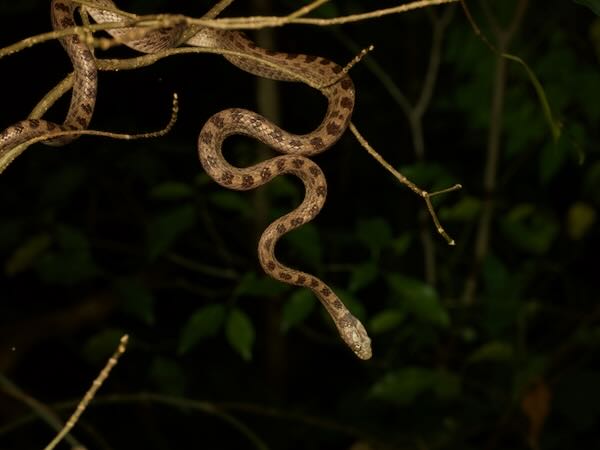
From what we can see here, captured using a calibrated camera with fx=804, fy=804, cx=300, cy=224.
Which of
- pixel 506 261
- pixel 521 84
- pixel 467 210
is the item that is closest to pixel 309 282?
pixel 467 210

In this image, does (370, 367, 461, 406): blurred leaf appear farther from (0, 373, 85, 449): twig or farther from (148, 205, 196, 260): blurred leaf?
(0, 373, 85, 449): twig

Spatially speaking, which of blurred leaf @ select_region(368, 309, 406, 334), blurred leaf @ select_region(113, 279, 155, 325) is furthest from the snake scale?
A: blurred leaf @ select_region(113, 279, 155, 325)

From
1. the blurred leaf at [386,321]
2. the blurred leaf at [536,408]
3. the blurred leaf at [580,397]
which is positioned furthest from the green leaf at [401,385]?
the blurred leaf at [580,397]

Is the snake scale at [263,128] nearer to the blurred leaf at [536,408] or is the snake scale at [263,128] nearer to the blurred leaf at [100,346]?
the blurred leaf at [100,346]

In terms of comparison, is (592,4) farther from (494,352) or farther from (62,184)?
(62,184)

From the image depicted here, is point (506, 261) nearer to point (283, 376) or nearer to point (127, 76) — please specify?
point (283, 376)
